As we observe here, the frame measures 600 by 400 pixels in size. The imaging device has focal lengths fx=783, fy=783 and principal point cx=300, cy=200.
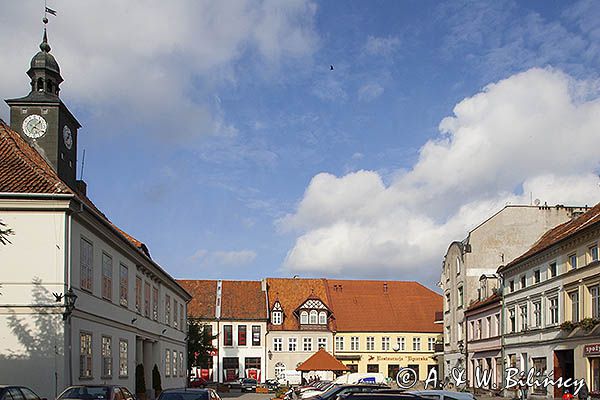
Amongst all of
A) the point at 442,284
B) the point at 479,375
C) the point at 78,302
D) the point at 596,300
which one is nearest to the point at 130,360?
the point at 78,302

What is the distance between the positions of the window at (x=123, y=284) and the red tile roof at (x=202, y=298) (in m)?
43.1

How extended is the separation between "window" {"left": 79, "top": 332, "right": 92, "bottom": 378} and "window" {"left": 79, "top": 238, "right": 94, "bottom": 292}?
1785 mm

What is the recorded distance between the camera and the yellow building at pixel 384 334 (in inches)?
3174

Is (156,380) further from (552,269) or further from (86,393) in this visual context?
(86,393)

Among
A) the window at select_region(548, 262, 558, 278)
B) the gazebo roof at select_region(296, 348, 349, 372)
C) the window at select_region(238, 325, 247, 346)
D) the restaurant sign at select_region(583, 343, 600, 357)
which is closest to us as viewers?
the restaurant sign at select_region(583, 343, 600, 357)

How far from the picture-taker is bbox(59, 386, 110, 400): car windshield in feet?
69.6

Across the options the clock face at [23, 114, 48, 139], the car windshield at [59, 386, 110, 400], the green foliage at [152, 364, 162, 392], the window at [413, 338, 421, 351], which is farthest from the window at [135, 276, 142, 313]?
the window at [413, 338, 421, 351]

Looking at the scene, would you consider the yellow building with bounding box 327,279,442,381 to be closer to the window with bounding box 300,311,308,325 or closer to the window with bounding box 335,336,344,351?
the window with bounding box 335,336,344,351

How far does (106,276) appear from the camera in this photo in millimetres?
32344

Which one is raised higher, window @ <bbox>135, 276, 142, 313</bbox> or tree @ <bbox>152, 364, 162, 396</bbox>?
window @ <bbox>135, 276, 142, 313</bbox>

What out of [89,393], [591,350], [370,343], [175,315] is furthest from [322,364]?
[370,343]

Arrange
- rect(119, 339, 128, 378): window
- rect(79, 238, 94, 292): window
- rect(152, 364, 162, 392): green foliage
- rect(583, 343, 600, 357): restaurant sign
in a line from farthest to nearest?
1. rect(152, 364, 162, 392): green foliage
2. rect(583, 343, 600, 357): restaurant sign
3. rect(119, 339, 128, 378): window
4. rect(79, 238, 94, 292): window

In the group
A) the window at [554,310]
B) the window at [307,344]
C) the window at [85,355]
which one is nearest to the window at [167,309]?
the window at [85,355]

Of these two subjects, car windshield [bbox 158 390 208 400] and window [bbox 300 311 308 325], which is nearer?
car windshield [bbox 158 390 208 400]
